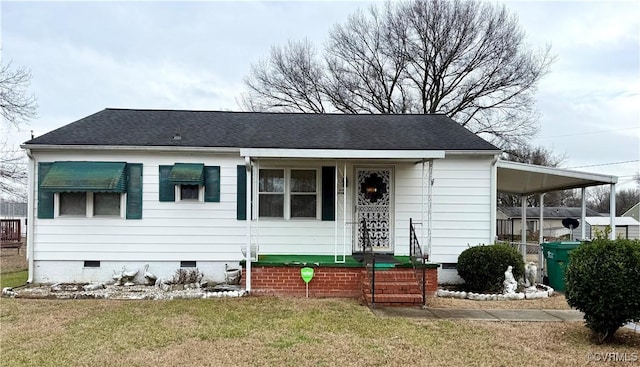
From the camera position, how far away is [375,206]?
33.3 feet

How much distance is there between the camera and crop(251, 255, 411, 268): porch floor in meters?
8.39

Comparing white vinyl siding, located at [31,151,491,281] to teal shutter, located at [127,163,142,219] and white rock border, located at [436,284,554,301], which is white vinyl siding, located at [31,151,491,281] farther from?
white rock border, located at [436,284,554,301]

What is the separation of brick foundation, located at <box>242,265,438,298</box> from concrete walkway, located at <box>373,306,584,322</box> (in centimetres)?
103

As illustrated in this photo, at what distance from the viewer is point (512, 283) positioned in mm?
8648

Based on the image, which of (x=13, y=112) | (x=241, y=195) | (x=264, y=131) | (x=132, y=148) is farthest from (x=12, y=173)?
(x=241, y=195)

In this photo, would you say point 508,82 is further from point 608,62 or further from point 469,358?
point 469,358

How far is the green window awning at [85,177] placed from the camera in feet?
30.1

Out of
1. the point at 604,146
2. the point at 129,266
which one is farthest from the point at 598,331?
the point at 604,146

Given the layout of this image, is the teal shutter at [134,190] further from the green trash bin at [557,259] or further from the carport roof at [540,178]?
the green trash bin at [557,259]

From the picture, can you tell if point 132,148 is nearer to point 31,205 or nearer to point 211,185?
point 211,185

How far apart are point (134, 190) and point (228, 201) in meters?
1.99

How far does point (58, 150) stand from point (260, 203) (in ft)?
14.3

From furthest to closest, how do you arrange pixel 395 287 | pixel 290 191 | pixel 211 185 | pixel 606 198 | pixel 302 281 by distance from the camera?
pixel 606 198, pixel 290 191, pixel 211 185, pixel 302 281, pixel 395 287

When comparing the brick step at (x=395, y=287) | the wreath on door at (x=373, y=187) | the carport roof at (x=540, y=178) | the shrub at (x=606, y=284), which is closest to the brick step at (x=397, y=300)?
the brick step at (x=395, y=287)
